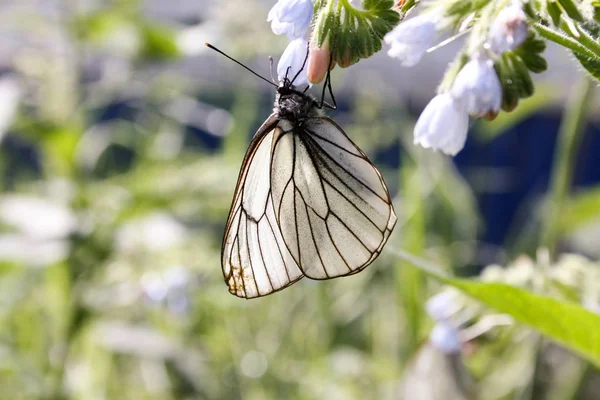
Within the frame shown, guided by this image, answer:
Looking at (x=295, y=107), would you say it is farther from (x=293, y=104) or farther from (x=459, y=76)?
(x=459, y=76)

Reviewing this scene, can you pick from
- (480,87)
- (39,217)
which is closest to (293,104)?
(480,87)

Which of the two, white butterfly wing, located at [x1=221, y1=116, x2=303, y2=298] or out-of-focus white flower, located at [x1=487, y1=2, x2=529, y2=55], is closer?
out-of-focus white flower, located at [x1=487, y1=2, x2=529, y2=55]

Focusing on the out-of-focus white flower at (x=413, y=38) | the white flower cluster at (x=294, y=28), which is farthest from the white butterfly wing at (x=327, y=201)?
the out-of-focus white flower at (x=413, y=38)

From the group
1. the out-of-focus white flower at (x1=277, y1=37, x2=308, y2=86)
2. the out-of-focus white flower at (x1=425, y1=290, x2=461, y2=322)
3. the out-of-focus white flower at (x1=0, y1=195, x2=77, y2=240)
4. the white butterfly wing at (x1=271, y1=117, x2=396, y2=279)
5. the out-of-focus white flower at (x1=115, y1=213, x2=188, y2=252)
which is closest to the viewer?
the out-of-focus white flower at (x1=277, y1=37, x2=308, y2=86)

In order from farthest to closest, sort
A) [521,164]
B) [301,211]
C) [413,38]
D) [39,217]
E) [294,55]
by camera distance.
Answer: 1. [521,164]
2. [39,217]
3. [301,211]
4. [294,55]
5. [413,38]

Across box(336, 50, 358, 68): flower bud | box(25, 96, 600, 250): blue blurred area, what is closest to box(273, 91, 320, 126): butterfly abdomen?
box(336, 50, 358, 68): flower bud

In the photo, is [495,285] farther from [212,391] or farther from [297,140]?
[212,391]

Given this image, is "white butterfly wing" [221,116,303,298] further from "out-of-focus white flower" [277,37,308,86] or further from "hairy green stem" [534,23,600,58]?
"hairy green stem" [534,23,600,58]

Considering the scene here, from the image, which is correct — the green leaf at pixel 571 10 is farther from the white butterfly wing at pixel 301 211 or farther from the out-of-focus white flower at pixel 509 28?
the white butterfly wing at pixel 301 211
